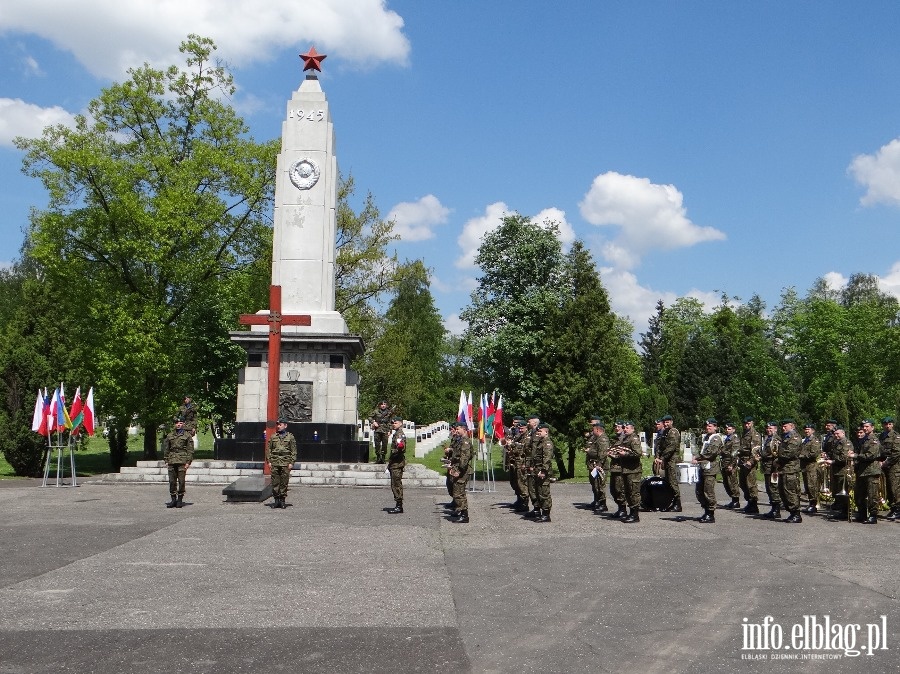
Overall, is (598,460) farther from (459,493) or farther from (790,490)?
(790,490)

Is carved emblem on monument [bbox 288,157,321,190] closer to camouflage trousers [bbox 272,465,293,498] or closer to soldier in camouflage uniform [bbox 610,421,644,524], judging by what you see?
camouflage trousers [bbox 272,465,293,498]

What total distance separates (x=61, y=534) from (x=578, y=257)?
24155 mm

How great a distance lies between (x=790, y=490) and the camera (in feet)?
47.6

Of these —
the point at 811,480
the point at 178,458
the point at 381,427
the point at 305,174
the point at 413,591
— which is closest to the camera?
the point at 413,591

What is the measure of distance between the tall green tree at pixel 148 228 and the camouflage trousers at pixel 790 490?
20.9 m

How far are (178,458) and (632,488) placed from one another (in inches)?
347

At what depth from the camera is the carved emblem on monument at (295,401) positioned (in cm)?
2266

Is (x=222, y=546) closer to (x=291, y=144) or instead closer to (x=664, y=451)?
(x=664, y=451)

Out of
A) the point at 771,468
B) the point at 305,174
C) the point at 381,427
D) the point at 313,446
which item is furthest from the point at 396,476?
the point at 305,174

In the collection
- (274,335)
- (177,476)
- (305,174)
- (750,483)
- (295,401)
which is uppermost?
(305,174)

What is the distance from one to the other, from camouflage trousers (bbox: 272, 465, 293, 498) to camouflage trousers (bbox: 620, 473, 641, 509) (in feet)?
21.5

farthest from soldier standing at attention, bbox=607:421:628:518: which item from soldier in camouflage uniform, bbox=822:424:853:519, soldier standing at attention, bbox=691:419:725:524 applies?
soldier in camouflage uniform, bbox=822:424:853:519

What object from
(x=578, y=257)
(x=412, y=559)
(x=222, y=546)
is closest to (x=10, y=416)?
(x=222, y=546)

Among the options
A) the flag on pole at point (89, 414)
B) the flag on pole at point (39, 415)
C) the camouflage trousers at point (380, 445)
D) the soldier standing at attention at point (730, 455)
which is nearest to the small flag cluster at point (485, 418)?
the camouflage trousers at point (380, 445)
